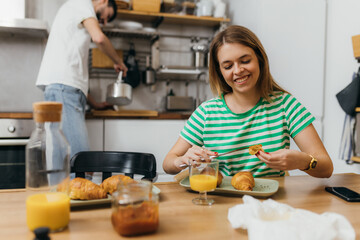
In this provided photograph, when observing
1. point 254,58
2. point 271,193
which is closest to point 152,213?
point 271,193

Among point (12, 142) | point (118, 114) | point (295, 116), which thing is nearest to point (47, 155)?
point (295, 116)

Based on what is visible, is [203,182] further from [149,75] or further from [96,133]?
[149,75]

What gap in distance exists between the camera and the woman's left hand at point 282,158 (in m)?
1.03

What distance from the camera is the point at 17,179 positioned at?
2.35 m

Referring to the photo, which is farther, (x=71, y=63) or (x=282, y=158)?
(x=71, y=63)

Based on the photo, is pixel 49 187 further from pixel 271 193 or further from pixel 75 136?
pixel 75 136

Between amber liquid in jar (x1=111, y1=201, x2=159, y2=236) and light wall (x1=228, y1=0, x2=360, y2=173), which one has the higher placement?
light wall (x1=228, y1=0, x2=360, y2=173)

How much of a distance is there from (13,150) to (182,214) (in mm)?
1917

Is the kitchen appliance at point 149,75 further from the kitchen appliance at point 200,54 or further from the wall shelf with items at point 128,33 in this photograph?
the kitchen appliance at point 200,54

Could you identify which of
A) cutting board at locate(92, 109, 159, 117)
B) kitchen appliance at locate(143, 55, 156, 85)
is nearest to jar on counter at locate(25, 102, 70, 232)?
cutting board at locate(92, 109, 159, 117)

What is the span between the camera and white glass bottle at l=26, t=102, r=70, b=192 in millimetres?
708

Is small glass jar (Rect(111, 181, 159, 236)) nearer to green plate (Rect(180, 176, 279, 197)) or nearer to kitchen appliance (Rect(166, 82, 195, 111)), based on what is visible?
green plate (Rect(180, 176, 279, 197))

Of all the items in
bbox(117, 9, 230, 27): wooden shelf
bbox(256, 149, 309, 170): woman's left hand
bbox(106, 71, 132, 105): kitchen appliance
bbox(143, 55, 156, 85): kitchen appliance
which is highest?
bbox(117, 9, 230, 27): wooden shelf

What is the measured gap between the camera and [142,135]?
2688 mm
